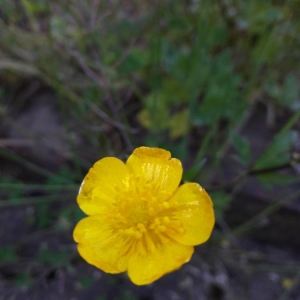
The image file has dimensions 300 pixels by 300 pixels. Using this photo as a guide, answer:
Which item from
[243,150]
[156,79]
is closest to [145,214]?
[243,150]

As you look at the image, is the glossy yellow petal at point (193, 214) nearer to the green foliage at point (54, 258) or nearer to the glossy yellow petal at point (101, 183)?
the glossy yellow petal at point (101, 183)

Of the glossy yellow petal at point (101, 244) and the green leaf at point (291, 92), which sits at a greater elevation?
the glossy yellow petal at point (101, 244)

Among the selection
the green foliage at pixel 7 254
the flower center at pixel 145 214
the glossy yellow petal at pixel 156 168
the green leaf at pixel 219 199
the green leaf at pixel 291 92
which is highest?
the glossy yellow petal at pixel 156 168

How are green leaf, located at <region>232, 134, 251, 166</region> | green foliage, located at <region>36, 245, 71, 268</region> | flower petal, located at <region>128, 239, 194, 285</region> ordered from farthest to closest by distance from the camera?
1. green foliage, located at <region>36, 245, 71, 268</region>
2. green leaf, located at <region>232, 134, 251, 166</region>
3. flower petal, located at <region>128, 239, 194, 285</region>

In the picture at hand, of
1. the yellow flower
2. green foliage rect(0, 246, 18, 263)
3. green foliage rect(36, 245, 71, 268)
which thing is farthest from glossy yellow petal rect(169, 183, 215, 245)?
green foliage rect(0, 246, 18, 263)

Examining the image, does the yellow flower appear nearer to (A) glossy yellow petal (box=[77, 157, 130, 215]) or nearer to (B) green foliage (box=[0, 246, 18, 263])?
(A) glossy yellow petal (box=[77, 157, 130, 215])

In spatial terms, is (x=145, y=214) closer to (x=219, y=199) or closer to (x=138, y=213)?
(x=138, y=213)

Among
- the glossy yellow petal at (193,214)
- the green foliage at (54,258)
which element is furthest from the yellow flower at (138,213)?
the green foliage at (54,258)

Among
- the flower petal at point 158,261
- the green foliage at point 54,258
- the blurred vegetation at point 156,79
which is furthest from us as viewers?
the green foliage at point 54,258

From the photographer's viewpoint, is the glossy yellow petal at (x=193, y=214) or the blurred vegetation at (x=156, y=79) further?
the blurred vegetation at (x=156, y=79)
